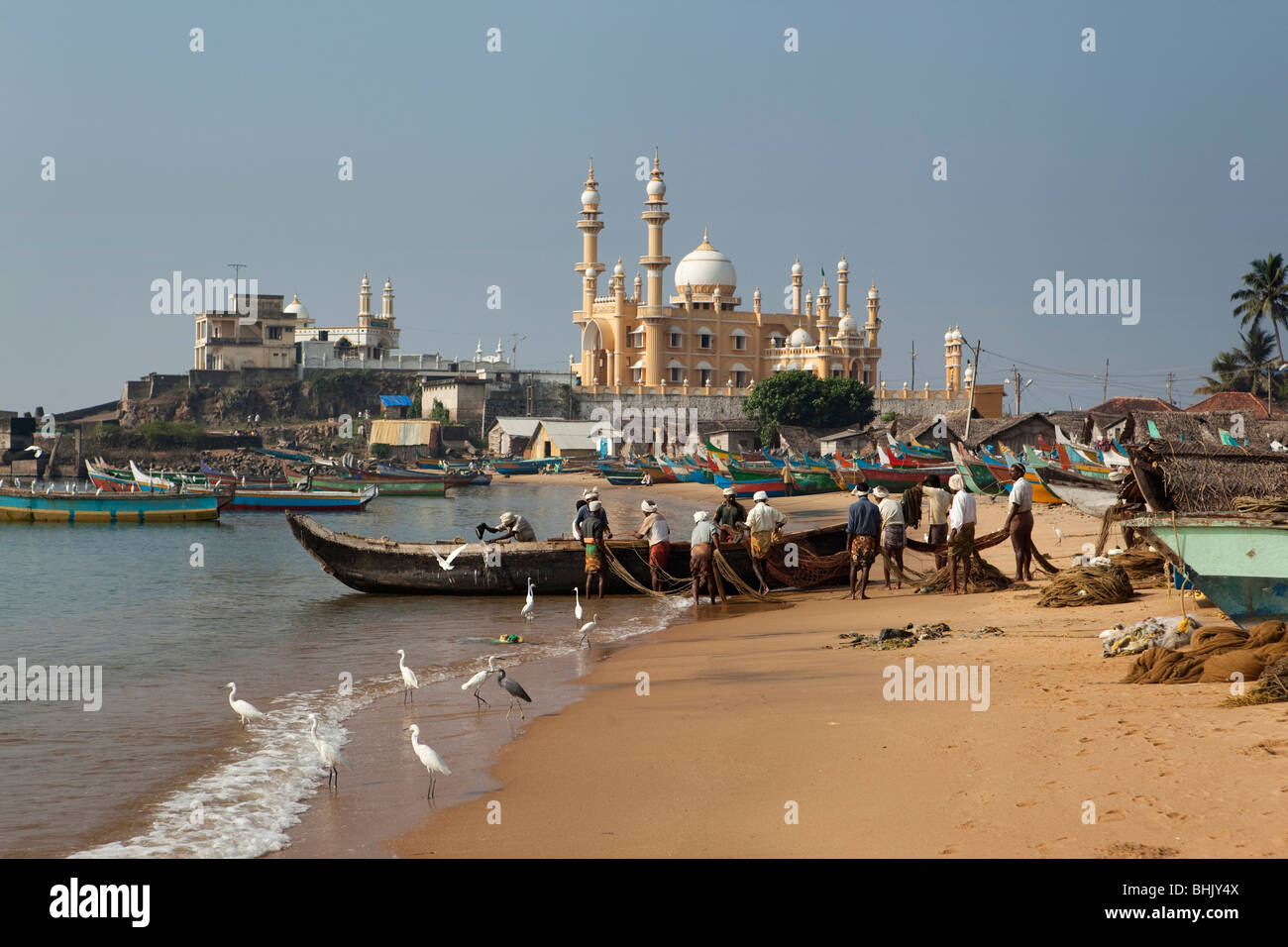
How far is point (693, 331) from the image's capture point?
84.9 meters

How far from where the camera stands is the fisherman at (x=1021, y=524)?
14828 mm

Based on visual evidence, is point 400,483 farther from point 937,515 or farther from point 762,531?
point 937,515

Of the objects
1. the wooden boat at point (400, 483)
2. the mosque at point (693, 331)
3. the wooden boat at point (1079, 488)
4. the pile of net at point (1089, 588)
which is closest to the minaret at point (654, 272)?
the mosque at point (693, 331)

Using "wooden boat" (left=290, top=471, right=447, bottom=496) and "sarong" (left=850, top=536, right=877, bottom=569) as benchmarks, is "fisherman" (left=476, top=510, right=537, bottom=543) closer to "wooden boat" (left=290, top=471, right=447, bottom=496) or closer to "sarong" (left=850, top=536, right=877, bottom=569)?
"sarong" (left=850, top=536, right=877, bottom=569)

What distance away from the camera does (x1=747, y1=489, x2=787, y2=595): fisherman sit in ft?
54.7

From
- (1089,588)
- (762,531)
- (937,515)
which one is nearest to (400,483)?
(762,531)

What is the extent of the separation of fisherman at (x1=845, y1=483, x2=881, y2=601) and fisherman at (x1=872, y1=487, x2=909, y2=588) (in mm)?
167

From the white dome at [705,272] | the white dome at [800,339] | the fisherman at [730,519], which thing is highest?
the white dome at [705,272]

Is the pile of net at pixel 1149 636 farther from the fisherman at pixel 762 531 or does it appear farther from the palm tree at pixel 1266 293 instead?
the palm tree at pixel 1266 293

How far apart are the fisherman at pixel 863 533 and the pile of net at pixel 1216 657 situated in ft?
22.3

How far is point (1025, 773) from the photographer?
21.4 feet

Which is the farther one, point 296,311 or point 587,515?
point 296,311

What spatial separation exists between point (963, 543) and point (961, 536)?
0.11 metres
